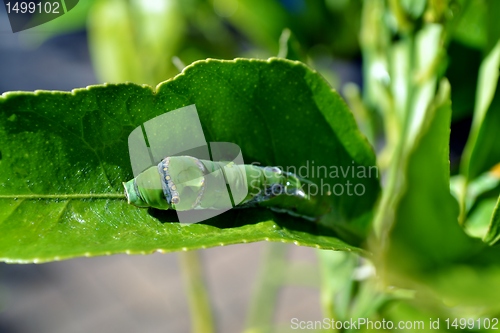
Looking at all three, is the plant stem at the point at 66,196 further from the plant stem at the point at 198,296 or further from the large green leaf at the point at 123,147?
the plant stem at the point at 198,296

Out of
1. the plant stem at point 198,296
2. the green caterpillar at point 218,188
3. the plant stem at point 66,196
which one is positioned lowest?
the plant stem at point 198,296

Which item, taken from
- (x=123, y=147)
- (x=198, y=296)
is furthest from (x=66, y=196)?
(x=198, y=296)

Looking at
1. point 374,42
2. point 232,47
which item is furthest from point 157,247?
point 232,47

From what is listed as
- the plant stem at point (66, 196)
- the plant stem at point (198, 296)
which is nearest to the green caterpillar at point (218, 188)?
the plant stem at point (66, 196)

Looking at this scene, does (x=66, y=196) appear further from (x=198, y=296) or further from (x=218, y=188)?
(x=198, y=296)

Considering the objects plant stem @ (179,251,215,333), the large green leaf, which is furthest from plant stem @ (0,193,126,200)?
plant stem @ (179,251,215,333)

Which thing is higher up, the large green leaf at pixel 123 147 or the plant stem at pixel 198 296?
the large green leaf at pixel 123 147

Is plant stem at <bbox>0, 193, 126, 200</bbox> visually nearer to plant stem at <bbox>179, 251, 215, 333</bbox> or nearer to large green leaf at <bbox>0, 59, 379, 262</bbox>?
large green leaf at <bbox>0, 59, 379, 262</bbox>
